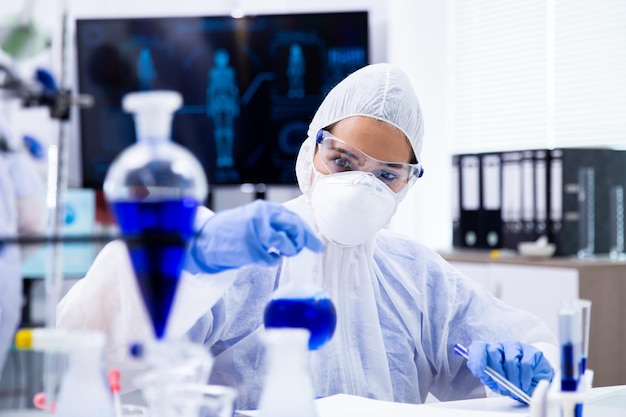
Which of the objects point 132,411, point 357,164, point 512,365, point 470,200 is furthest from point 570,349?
point 470,200

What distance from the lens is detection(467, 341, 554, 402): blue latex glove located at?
4.40ft

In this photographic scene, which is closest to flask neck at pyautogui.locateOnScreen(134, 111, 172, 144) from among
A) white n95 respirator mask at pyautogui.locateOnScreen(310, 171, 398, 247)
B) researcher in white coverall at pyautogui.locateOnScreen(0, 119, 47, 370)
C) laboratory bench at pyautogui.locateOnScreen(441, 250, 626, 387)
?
researcher in white coverall at pyautogui.locateOnScreen(0, 119, 47, 370)

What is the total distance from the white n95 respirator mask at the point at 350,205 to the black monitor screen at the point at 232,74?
192cm

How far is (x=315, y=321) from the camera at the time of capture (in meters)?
1.01

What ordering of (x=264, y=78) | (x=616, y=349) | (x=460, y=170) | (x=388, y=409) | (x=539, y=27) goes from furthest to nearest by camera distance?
(x=264, y=78)
(x=539, y=27)
(x=460, y=170)
(x=616, y=349)
(x=388, y=409)

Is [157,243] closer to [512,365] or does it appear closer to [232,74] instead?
[512,365]

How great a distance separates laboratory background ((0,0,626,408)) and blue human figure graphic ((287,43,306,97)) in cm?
1

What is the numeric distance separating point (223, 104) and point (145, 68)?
0.39 metres

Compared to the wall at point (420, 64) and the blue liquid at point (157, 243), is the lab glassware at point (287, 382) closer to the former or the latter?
the blue liquid at point (157, 243)

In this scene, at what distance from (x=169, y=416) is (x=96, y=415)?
3.2 inches

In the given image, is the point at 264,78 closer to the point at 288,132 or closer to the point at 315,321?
the point at 288,132

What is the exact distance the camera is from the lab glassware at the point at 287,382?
0.78 meters

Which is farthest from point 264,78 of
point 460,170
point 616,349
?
point 616,349

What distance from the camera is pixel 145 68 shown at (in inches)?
135
